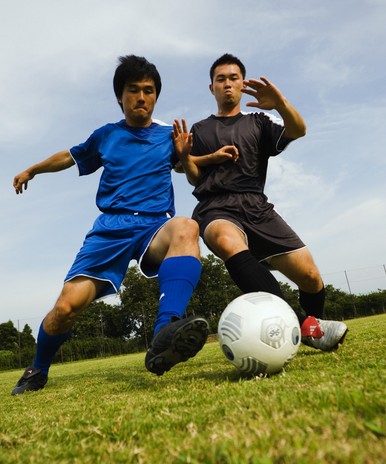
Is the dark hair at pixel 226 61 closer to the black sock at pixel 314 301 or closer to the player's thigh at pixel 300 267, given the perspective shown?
the player's thigh at pixel 300 267

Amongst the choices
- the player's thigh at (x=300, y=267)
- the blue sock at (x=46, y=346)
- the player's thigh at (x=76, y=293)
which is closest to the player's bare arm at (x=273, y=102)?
the player's thigh at (x=300, y=267)

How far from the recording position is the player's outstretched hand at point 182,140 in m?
4.02

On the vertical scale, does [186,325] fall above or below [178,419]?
above

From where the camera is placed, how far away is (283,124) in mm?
4273

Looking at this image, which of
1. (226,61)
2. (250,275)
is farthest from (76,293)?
(226,61)

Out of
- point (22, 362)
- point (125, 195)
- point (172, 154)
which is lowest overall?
point (22, 362)

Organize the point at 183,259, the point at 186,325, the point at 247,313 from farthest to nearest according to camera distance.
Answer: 1. the point at 183,259
2. the point at 247,313
3. the point at 186,325

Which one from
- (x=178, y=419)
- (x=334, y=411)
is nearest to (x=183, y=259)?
(x=178, y=419)

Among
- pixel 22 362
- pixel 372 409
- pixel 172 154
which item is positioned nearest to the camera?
pixel 372 409

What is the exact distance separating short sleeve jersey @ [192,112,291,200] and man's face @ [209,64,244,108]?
174mm

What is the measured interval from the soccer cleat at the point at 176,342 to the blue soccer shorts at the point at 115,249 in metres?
1.24

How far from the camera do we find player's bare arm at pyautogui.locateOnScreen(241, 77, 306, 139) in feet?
12.6

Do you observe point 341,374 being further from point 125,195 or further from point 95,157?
point 95,157

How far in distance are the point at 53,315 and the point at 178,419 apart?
8.28ft
